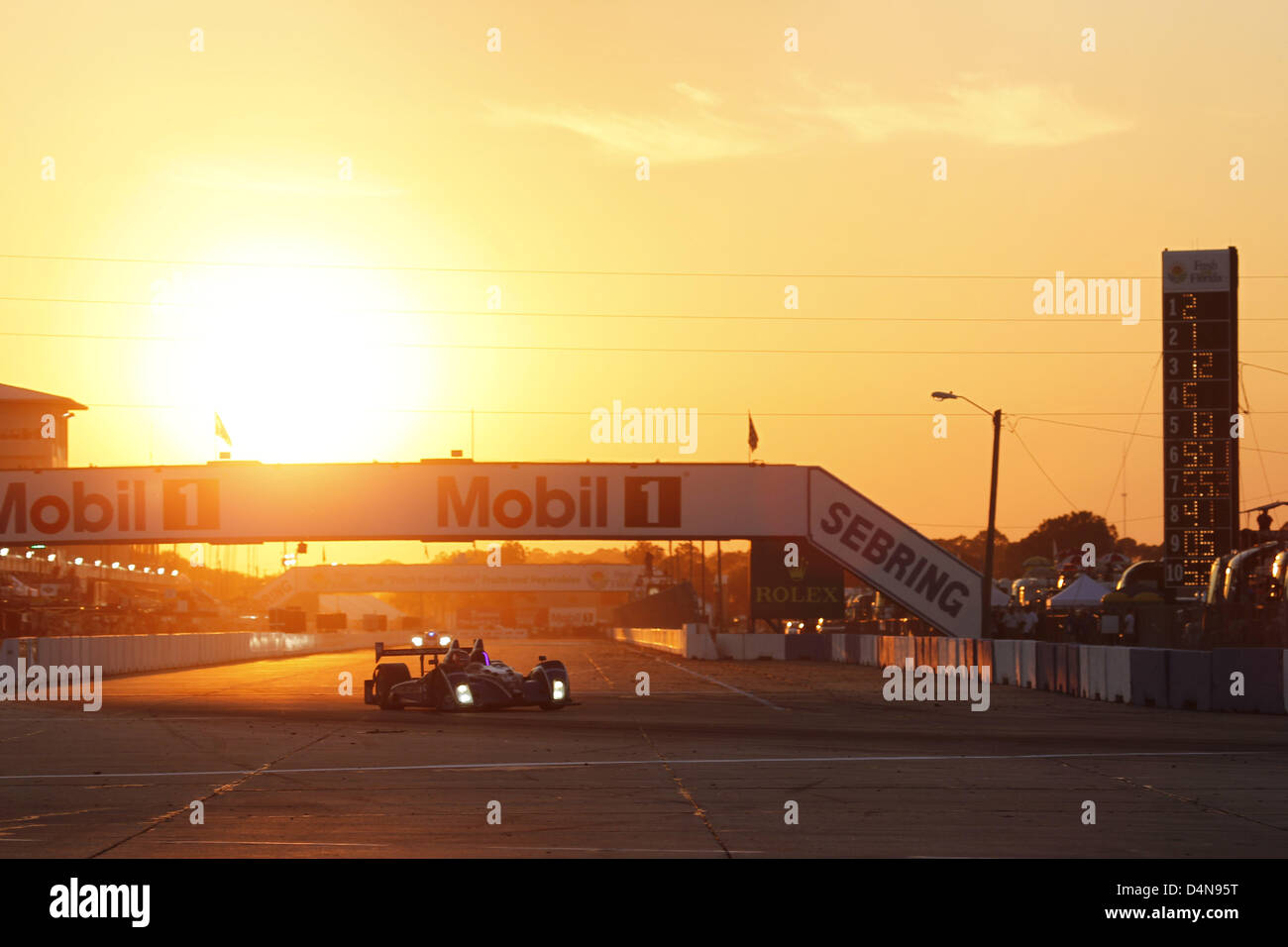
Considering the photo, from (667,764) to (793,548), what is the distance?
41.5 meters

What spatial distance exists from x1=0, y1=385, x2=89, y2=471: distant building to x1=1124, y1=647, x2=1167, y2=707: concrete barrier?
244 feet

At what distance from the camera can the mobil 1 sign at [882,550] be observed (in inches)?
1885

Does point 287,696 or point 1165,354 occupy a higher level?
point 1165,354

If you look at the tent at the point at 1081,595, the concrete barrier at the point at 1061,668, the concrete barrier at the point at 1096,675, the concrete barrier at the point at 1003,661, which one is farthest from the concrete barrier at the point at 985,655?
the tent at the point at 1081,595

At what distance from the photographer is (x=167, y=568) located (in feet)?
456

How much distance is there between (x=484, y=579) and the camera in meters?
155

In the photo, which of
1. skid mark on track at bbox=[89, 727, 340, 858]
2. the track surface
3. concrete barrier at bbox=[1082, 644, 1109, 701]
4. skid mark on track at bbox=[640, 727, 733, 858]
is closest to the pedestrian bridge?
concrete barrier at bbox=[1082, 644, 1109, 701]

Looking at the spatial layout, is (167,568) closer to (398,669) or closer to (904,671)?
(904,671)

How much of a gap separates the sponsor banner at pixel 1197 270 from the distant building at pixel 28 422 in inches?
2547

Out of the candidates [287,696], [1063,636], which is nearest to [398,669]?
[287,696]

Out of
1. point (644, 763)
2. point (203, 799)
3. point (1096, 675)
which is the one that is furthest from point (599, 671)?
point (203, 799)

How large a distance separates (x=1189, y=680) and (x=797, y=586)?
3987cm

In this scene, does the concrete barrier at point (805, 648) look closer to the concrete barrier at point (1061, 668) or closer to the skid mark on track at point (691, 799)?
the concrete barrier at point (1061, 668)
